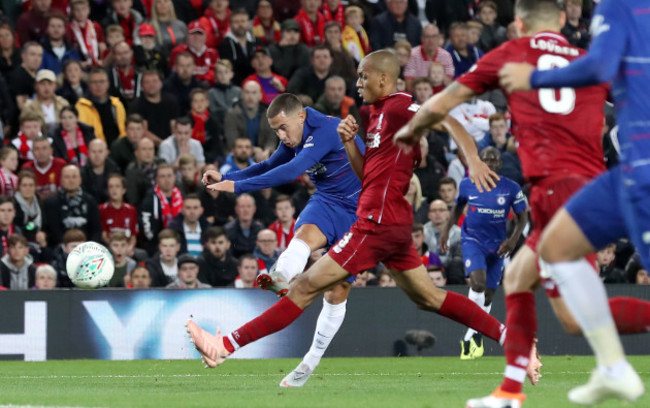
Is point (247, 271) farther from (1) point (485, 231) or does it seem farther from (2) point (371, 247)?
(2) point (371, 247)

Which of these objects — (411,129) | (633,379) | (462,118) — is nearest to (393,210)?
(411,129)

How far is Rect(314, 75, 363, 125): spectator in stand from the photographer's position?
1734cm

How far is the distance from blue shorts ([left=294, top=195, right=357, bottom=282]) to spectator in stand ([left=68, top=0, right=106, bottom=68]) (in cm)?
861

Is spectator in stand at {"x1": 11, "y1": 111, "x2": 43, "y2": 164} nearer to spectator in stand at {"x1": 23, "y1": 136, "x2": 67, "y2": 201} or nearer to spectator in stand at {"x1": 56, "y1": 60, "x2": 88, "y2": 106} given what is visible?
spectator in stand at {"x1": 23, "y1": 136, "x2": 67, "y2": 201}

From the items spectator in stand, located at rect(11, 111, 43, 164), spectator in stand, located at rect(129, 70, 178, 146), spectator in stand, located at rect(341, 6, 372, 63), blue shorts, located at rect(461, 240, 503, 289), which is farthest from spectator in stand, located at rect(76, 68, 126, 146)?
blue shorts, located at rect(461, 240, 503, 289)

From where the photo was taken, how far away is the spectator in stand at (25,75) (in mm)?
16578

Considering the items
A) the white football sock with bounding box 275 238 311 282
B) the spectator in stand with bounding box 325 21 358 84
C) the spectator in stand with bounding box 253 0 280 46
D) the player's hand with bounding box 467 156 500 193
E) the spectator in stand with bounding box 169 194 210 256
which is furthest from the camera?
the spectator in stand with bounding box 253 0 280 46

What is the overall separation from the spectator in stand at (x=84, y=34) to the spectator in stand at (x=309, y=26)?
348 cm

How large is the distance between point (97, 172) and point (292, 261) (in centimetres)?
701

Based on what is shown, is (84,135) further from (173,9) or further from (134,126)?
(173,9)

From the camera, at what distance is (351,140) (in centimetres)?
884

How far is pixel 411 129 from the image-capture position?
6.57m

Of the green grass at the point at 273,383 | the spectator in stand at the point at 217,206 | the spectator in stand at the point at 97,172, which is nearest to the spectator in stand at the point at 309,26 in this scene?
the spectator in stand at the point at 217,206

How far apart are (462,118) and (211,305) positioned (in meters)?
5.77
